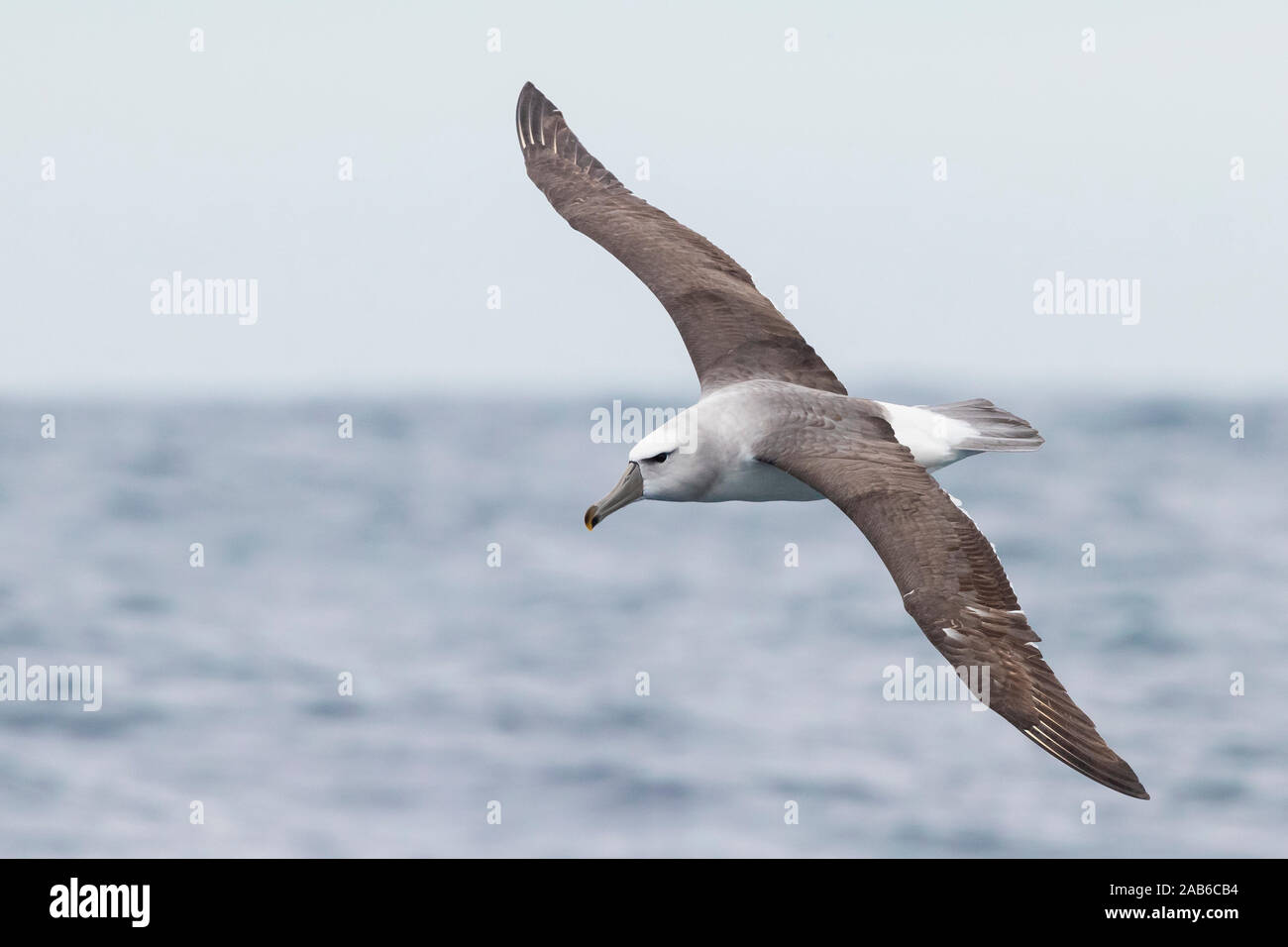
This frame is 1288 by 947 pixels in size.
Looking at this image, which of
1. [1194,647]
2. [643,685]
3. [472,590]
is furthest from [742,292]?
[472,590]

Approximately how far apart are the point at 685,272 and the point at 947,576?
4.50 m

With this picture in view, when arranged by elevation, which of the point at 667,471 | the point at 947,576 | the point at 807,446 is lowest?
the point at 947,576

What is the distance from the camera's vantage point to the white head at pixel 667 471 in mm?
11586

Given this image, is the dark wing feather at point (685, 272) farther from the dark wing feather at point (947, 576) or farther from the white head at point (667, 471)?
the dark wing feather at point (947, 576)

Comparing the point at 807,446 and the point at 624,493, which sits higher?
the point at 807,446

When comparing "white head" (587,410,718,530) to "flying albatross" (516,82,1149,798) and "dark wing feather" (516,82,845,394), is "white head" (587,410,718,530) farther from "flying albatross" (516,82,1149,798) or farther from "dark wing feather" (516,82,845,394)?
"dark wing feather" (516,82,845,394)

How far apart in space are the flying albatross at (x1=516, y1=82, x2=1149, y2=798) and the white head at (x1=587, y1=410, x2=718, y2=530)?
1cm

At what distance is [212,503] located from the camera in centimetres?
8444

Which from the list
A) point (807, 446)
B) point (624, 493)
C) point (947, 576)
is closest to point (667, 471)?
point (624, 493)

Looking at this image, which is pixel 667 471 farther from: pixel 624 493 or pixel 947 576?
pixel 947 576

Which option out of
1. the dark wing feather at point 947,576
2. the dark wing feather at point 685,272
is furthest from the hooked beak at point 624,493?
the dark wing feather at point 685,272

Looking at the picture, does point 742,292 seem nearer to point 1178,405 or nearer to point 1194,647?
point 1194,647

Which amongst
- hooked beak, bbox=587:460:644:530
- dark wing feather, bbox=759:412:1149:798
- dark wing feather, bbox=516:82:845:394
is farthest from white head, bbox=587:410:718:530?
dark wing feather, bbox=516:82:845:394

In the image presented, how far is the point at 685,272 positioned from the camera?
1361cm
